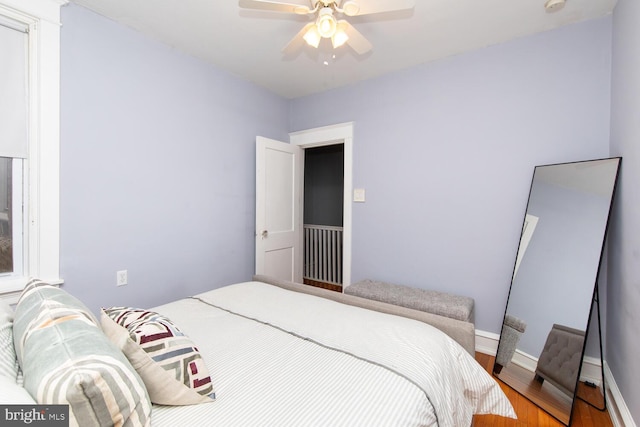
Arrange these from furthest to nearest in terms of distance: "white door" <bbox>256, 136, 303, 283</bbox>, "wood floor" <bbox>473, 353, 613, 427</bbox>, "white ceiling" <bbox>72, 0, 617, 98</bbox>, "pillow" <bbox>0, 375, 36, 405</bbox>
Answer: "white door" <bbox>256, 136, 303, 283</bbox> < "white ceiling" <bbox>72, 0, 617, 98</bbox> < "wood floor" <bbox>473, 353, 613, 427</bbox> < "pillow" <bbox>0, 375, 36, 405</bbox>

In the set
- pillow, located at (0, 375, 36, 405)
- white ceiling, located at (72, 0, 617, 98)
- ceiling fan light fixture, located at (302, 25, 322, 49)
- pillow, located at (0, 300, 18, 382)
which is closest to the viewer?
pillow, located at (0, 375, 36, 405)

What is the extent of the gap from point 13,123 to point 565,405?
3.71m

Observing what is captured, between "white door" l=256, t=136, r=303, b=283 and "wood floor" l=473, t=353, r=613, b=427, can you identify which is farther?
"white door" l=256, t=136, r=303, b=283

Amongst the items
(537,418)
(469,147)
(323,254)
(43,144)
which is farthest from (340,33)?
(323,254)

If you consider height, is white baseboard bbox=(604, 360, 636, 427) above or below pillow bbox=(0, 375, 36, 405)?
below

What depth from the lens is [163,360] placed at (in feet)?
3.02

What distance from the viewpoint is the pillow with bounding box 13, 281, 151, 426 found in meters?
0.64

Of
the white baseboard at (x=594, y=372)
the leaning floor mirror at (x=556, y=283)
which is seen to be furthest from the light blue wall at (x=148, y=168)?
the leaning floor mirror at (x=556, y=283)

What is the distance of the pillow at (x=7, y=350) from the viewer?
810 mm

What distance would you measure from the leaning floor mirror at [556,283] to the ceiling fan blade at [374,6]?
5.16ft

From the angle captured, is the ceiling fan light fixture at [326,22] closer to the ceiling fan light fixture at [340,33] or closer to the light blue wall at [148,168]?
the ceiling fan light fixture at [340,33]

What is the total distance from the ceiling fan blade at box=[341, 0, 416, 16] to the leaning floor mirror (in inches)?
62.0

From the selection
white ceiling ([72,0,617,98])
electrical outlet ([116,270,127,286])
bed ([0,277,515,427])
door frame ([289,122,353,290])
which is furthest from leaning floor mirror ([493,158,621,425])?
electrical outlet ([116,270,127,286])

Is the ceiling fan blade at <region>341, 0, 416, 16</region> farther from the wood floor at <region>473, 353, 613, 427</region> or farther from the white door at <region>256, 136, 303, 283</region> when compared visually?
the wood floor at <region>473, 353, 613, 427</region>
